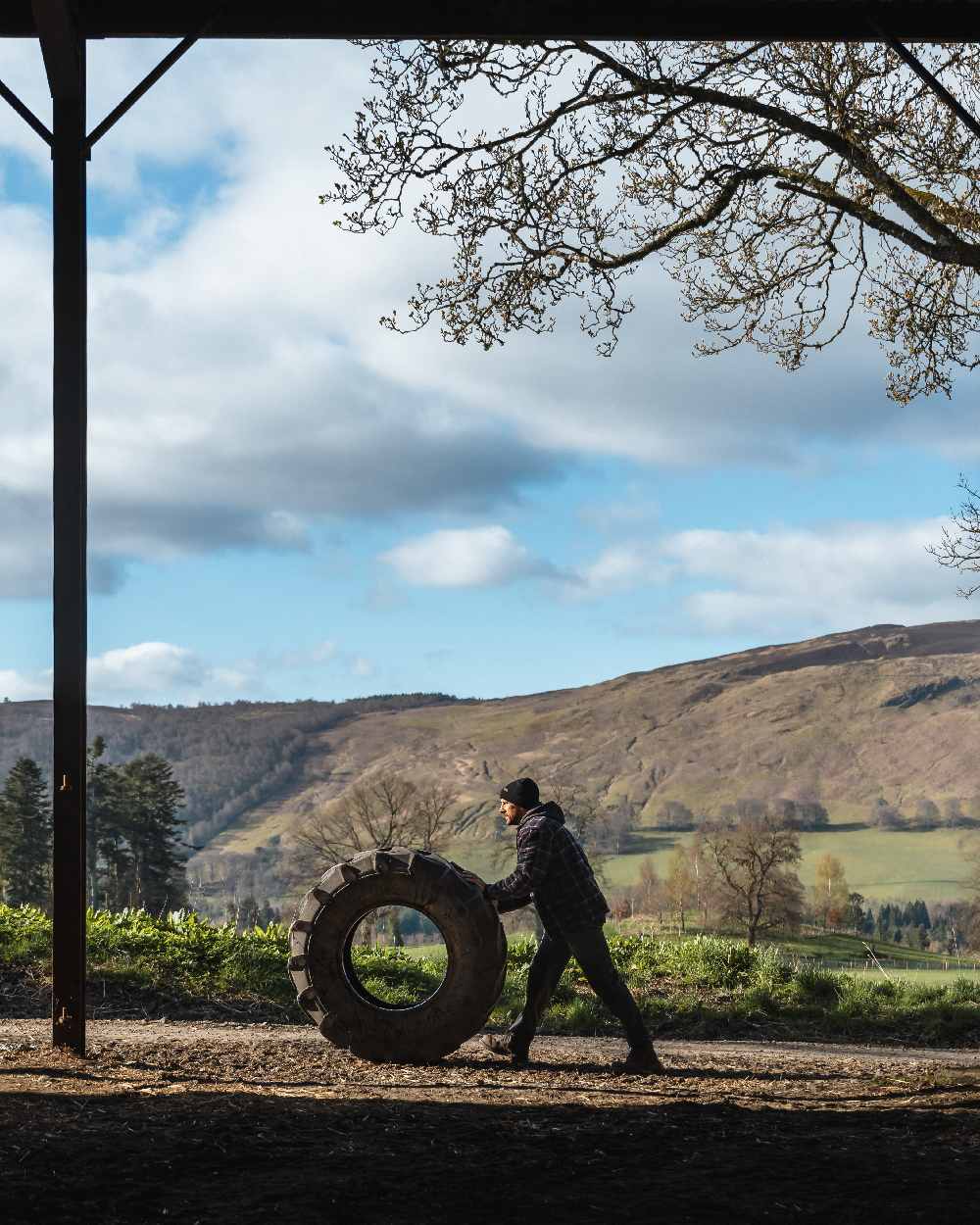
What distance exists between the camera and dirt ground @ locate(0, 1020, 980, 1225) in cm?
547

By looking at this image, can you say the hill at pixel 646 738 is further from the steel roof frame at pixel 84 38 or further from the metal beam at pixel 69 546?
the steel roof frame at pixel 84 38

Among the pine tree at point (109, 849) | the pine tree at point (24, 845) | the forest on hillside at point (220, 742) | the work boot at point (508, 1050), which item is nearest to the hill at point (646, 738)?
the forest on hillside at point (220, 742)

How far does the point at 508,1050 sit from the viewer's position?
9156mm

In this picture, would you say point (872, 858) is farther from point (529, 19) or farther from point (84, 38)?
point (84, 38)

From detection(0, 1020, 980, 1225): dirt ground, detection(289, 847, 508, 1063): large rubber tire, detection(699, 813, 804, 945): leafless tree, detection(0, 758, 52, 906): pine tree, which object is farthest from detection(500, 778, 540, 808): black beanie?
detection(0, 758, 52, 906): pine tree

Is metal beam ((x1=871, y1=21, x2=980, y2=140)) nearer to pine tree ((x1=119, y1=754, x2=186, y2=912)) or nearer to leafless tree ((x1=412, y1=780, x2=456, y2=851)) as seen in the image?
leafless tree ((x1=412, y1=780, x2=456, y2=851))

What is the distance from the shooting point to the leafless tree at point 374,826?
3566 cm

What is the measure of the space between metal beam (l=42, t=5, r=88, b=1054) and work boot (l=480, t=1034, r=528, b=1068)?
279cm

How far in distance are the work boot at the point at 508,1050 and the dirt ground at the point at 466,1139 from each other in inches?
4.5

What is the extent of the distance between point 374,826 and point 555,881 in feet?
96.6

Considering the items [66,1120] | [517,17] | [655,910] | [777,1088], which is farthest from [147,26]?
[655,910]

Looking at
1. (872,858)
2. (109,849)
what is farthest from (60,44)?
(872,858)

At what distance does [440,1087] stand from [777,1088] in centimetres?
217

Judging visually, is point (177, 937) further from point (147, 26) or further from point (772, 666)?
point (772, 666)
